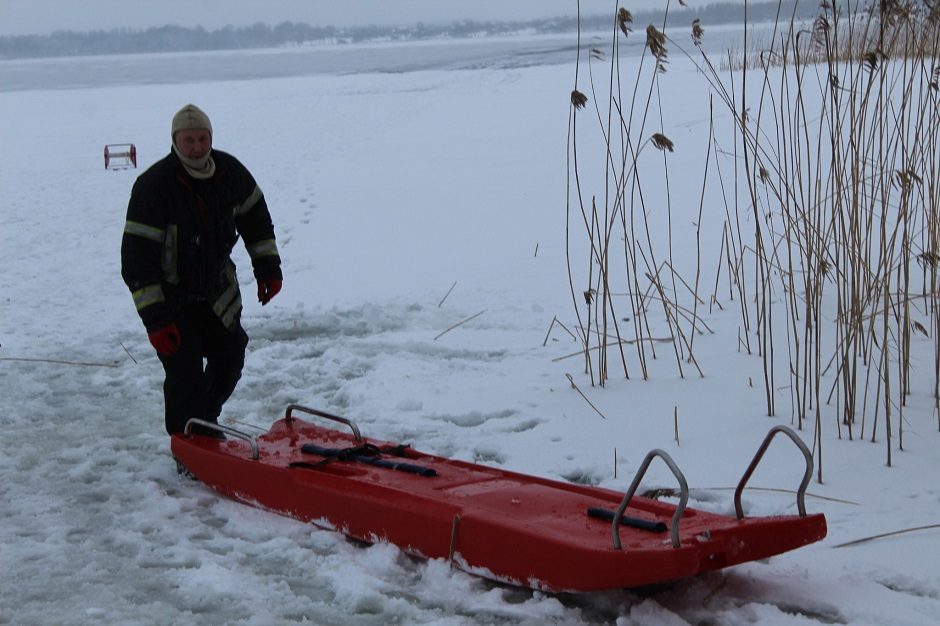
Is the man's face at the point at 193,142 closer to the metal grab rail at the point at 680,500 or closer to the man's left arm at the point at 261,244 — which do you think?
the man's left arm at the point at 261,244

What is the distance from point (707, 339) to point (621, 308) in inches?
38.2

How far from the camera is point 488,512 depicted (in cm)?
344

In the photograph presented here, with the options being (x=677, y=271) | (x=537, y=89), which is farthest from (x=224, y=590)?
(x=537, y=89)

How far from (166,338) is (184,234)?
40cm

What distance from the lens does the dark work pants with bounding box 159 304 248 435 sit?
4.41 metres

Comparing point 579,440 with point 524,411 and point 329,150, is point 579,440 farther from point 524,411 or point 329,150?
point 329,150

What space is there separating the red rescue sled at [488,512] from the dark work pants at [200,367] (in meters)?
0.11

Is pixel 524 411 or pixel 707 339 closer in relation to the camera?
pixel 524 411

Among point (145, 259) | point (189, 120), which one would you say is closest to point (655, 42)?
point (189, 120)

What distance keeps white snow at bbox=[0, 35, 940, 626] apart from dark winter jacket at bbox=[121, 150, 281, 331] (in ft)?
2.41

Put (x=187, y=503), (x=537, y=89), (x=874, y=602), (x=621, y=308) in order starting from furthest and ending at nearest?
(x=537, y=89) → (x=621, y=308) → (x=187, y=503) → (x=874, y=602)

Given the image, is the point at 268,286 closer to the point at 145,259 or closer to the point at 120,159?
the point at 145,259

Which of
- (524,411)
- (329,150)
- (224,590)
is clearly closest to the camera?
(224,590)

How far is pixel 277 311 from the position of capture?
714 cm
